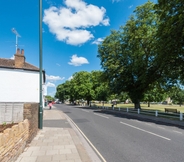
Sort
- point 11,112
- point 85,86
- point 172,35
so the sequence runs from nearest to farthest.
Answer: point 11,112, point 172,35, point 85,86

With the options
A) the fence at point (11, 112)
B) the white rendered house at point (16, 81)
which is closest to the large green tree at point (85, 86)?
the white rendered house at point (16, 81)

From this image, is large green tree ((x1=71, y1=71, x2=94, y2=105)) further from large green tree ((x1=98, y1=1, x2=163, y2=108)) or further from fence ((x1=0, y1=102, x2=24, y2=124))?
fence ((x1=0, y1=102, x2=24, y2=124))

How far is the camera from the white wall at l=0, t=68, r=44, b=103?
2369 cm

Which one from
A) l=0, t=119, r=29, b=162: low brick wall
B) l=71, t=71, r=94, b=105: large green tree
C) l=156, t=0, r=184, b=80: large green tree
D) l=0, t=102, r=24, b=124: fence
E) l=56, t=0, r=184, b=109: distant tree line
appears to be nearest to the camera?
l=0, t=119, r=29, b=162: low brick wall

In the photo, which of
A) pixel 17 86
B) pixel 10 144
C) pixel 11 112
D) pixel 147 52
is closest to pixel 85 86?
pixel 17 86

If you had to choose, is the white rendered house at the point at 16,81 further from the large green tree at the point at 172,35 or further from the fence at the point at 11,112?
the large green tree at the point at 172,35

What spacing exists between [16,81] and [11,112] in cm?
1821

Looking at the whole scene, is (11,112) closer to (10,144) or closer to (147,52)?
(10,144)

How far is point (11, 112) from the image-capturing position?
7930 millimetres

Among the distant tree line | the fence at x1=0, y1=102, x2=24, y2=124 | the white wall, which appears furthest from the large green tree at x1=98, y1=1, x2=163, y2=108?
the fence at x1=0, y1=102, x2=24, y2=124

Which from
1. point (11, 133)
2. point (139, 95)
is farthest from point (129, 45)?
point (11, 133)

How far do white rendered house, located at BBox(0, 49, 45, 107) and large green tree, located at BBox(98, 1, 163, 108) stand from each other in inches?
548

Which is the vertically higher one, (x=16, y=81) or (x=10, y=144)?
(x=16, y=81)

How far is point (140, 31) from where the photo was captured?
23.4 metres
